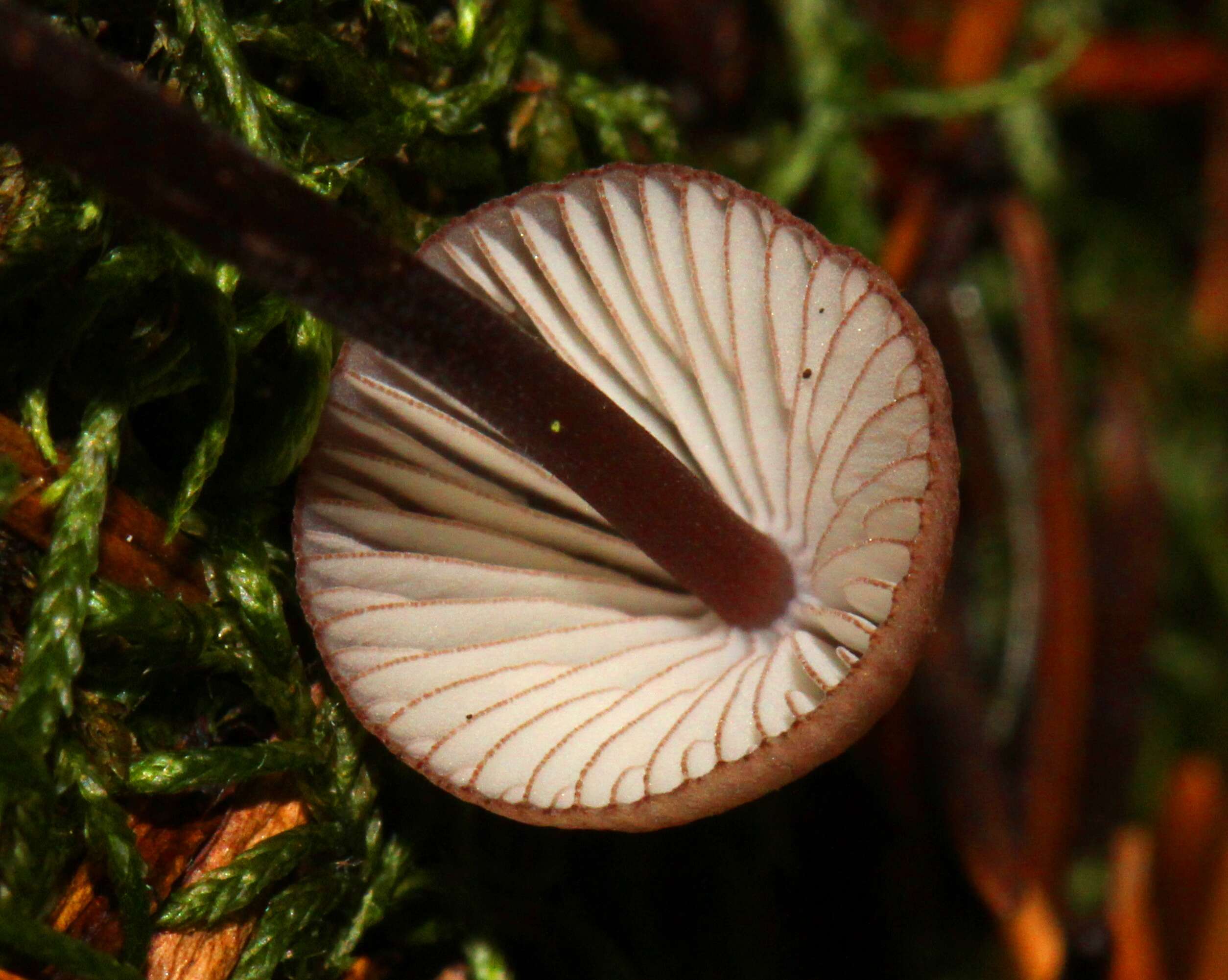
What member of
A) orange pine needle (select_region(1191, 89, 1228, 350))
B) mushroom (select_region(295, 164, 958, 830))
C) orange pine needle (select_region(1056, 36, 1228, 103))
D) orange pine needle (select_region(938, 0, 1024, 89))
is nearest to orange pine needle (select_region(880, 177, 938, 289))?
→ orange pine needle (select_region(938, 0, 1024, 89))

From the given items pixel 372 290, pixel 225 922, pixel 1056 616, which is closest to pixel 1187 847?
pixel 1056 616

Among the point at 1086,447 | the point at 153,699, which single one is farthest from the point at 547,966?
the point at 1086,447

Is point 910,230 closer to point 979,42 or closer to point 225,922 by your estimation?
point 979,42

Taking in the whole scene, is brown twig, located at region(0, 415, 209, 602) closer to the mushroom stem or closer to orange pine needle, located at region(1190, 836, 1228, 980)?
the mushroom stem

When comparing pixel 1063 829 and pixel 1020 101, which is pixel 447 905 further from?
pixel 1020 101

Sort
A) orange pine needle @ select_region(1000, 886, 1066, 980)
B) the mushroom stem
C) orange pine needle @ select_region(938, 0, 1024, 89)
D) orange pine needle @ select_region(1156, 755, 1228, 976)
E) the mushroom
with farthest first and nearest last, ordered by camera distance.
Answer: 1. orange pine needle @ select_region(938, 0, 1024, 89)
2. orange pine needle @ select_region(1156, 755, 1228, 976)
3. orange pine needle @ select_region(1000, 886, 1066, 980)
4. the mushroom
5. the mushroom stem
